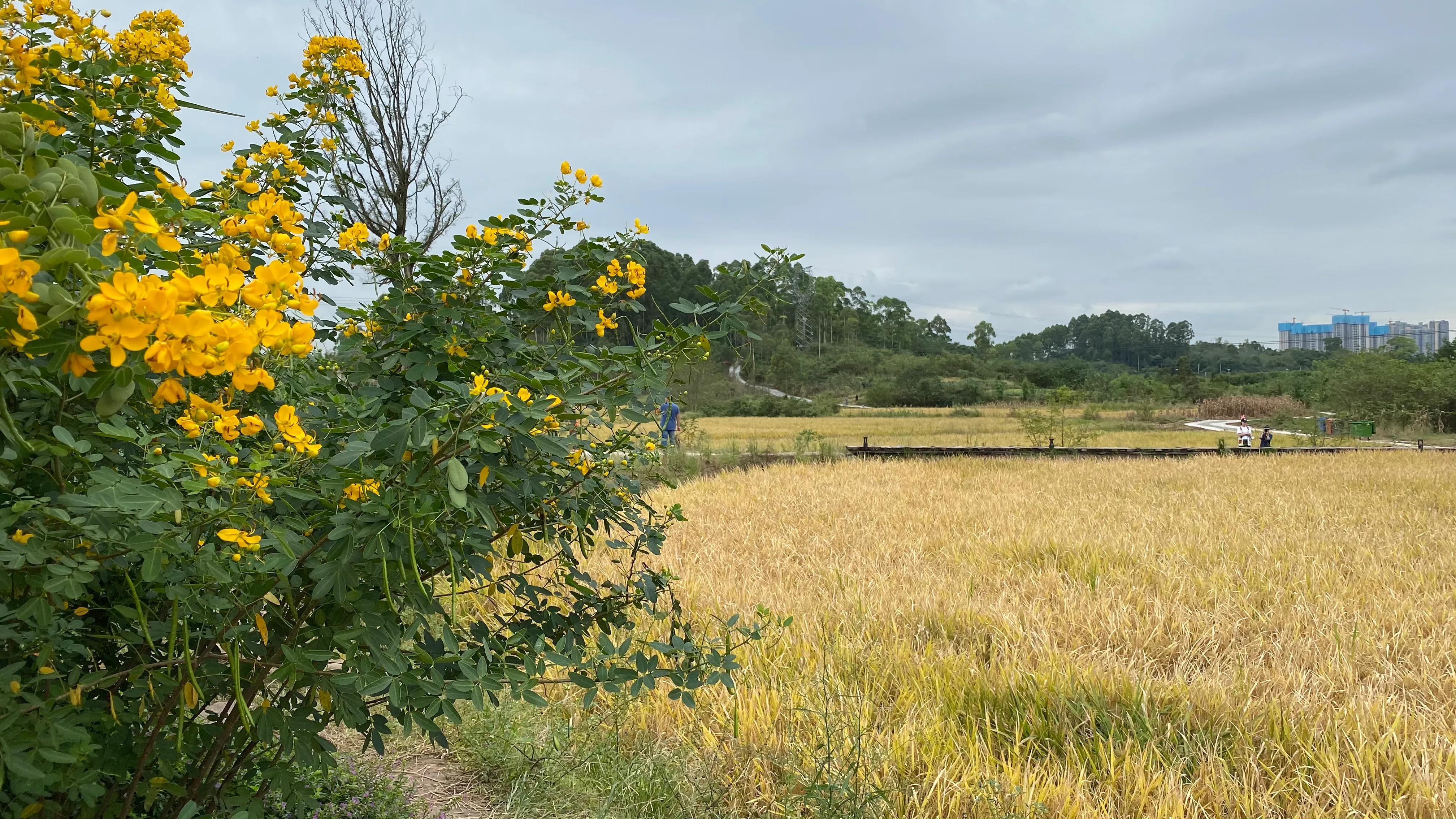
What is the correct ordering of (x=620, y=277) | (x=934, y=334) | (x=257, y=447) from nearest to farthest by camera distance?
1. (x=257, y=447)
2. (x=620, y=277)
3. (x=934, y=334)

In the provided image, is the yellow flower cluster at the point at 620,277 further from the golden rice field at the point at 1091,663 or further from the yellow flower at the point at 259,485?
the golden rice field at the point at 1091,663

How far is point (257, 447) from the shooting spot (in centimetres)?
129

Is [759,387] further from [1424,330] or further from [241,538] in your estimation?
[1424,330]

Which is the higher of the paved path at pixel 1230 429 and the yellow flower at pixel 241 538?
the yellow flower at pixel 241 538

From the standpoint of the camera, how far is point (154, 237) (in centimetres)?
100

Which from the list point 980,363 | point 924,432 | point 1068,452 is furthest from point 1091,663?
point 980,363

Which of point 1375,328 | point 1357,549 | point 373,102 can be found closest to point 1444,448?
point 1357,549

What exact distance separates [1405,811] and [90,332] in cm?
323

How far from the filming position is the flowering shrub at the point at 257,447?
0.90 metres

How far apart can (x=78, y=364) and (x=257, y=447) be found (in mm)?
504

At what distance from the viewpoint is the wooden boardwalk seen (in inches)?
538

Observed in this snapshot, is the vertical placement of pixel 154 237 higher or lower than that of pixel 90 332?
higher

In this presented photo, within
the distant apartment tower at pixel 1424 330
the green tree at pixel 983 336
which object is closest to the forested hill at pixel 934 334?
the green tree at pixel 983 336

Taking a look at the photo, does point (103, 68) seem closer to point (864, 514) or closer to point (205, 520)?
point (205, 520)
